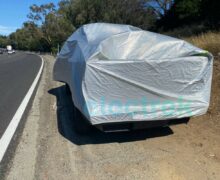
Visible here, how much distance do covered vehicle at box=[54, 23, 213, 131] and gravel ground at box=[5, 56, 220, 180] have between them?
1.64 ft

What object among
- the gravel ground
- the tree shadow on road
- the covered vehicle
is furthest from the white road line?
the covered vehicle

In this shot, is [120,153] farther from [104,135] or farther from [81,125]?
[81,125]

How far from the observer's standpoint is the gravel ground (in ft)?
14.0

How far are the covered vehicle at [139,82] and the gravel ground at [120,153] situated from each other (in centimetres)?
50

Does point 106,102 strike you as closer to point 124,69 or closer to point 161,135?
point 124,69

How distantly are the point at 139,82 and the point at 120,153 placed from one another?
1.19 meters

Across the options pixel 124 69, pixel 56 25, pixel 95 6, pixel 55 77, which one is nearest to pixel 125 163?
pixel 124 69

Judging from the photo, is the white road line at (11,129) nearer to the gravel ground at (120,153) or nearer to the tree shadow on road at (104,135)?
the gravel ground at (120,153)

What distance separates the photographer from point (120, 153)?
16.3ft

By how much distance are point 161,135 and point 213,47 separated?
198 inches

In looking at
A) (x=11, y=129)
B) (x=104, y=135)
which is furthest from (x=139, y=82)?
(x=11, y=129)

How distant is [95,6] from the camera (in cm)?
4169

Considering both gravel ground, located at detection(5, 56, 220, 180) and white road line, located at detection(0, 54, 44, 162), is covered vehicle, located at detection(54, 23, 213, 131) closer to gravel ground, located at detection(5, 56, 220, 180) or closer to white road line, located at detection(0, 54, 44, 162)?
gravel ground, located at detection(5, 56, 220, 180)

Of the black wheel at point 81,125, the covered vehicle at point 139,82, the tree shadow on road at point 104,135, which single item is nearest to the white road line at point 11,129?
the tree shadow on road at point 104,135
